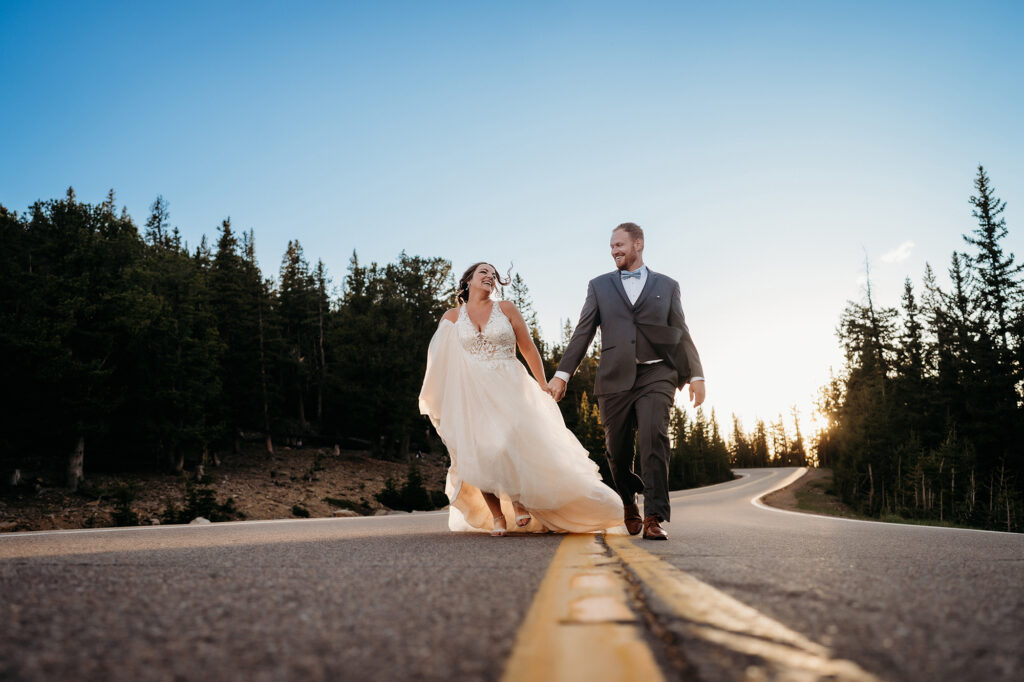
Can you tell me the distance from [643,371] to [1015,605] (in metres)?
3.88

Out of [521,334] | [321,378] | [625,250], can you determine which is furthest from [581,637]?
[321,378]

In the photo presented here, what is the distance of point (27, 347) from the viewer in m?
26.3

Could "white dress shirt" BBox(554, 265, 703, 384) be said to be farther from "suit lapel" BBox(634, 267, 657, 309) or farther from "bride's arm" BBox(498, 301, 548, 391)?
"bride's arm" BBox(498, 301, 548, 391)

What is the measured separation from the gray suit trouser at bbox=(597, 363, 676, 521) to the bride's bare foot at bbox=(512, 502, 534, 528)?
869mm

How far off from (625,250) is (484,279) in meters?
1.47

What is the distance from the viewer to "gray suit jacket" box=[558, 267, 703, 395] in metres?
5.84

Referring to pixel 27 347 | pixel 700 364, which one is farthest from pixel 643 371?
pixel 27 347

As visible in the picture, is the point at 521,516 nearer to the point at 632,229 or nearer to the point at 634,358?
the point at 634,358

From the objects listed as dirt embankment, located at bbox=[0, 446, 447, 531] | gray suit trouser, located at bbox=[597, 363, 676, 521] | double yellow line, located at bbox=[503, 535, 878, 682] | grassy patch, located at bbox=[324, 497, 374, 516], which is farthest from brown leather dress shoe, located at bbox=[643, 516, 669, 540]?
grassy patch, located at bbox=[324, 497, 374, 516]

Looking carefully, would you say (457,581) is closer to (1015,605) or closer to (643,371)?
(1015,605)

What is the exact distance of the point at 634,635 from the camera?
1.58m

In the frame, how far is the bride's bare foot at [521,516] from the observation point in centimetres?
591

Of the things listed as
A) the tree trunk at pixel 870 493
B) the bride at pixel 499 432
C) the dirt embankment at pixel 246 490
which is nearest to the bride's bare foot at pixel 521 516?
the bride at pixel 499 432

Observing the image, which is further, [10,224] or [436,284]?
[436,284]
